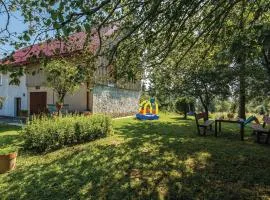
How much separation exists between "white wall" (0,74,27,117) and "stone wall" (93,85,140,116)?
7843 mm

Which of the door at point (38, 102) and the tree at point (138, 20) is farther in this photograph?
the door at point (38, 102)

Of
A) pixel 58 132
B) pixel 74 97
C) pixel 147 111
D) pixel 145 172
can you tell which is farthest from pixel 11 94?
pixel 145 172

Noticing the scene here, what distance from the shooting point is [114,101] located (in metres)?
19.7

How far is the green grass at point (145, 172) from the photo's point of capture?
5.03 metres

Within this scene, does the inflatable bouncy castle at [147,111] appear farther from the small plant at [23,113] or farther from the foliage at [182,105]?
the small plant at [23,113]

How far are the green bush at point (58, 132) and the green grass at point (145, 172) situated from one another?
465mm

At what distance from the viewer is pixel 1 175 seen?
21.8ft

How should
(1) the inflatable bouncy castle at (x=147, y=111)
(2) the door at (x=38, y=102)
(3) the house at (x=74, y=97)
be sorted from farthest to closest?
(2) the door at (x=38, y=102) < (1) the inflatable bouncy castle at (x=147, y=111) < (3) the house at (x=74, y=97)

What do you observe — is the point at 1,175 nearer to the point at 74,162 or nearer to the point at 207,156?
the point at 74,162

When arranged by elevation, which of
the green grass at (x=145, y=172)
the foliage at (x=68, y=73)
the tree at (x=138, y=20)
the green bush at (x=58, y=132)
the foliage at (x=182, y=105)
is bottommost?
the green grass at (x=145, y=172)

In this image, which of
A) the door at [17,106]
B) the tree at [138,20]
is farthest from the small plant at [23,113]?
the tree at [138,20]

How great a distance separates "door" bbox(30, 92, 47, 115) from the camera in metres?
20.1

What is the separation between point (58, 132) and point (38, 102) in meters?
12.6

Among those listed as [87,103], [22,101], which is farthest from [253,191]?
[22,101]
